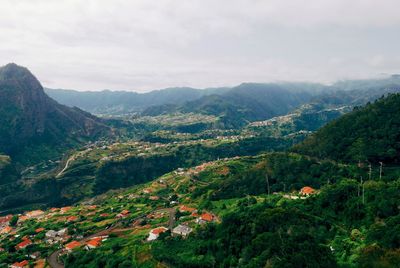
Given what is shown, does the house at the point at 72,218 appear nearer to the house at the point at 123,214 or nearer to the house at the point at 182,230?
the house at the point at 123,214

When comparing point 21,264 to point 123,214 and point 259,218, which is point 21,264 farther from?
point 259,218

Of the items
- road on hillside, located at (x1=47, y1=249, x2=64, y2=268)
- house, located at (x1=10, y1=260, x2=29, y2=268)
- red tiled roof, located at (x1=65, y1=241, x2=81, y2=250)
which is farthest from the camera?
red tiled roof, located at (x1=65, y1=241, x2=81, y2=250)

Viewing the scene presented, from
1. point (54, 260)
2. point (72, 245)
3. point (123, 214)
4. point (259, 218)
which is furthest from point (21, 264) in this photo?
point (259, 218)

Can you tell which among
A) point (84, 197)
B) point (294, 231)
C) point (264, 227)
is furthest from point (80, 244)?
point (84, 197)

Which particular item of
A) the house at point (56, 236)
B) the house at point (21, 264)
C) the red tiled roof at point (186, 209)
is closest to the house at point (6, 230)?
the house at point (56, 236)

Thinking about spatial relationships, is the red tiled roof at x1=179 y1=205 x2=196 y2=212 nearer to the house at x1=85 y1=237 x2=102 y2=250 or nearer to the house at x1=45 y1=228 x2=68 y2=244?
the house at x1=85 y1=237 x2=102 y2=250

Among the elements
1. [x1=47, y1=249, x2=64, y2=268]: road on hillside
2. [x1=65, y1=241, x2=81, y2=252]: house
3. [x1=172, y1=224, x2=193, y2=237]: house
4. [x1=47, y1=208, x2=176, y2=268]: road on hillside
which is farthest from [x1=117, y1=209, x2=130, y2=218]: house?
[x1=172, y1=224, x2=193, y2=237]: house
